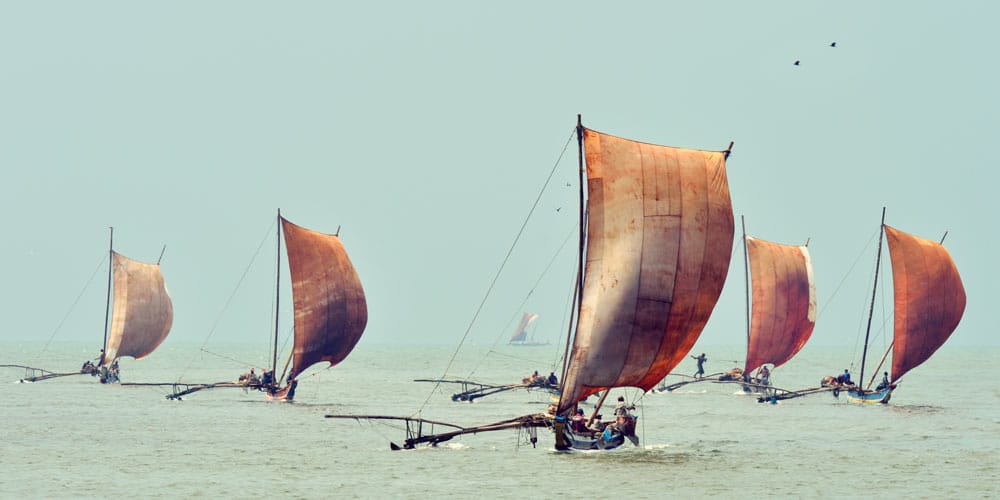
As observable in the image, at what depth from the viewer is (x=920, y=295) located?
74812mm

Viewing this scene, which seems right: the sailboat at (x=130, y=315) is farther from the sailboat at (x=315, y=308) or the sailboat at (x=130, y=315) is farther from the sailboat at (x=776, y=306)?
the sailboat at (x=776, y=306)

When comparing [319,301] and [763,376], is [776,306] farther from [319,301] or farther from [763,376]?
[319,301]

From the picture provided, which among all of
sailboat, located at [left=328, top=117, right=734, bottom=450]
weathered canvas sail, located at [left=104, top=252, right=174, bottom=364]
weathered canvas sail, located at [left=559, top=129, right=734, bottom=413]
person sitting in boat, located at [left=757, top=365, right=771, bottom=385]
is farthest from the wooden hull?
weathered canvas sail, located at [left=104, top=252, right=174, bottom=364]

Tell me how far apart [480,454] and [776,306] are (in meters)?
40.6

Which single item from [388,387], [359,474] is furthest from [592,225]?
[388,387]

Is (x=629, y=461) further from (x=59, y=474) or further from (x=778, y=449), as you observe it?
(x=59, y=474)

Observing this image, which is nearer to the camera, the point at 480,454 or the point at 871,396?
the point at 480,454

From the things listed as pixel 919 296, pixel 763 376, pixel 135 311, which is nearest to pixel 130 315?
pixel 135 311

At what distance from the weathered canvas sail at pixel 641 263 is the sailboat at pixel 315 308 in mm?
31207

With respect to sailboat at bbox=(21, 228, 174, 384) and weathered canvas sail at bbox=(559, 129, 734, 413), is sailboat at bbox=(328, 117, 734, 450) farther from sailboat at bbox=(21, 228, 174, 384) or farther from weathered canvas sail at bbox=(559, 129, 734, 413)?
sailboat at bbox=(21, 228, 174, 384)

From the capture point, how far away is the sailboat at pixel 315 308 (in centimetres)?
7775

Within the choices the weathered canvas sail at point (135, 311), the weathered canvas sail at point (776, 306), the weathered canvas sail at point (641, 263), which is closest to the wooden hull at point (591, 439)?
the weathered canvas sail at point (641, 263)

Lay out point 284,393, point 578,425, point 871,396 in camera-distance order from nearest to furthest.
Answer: point 578,425, point 871,396, point 284,393

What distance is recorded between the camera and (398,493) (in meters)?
42.0
